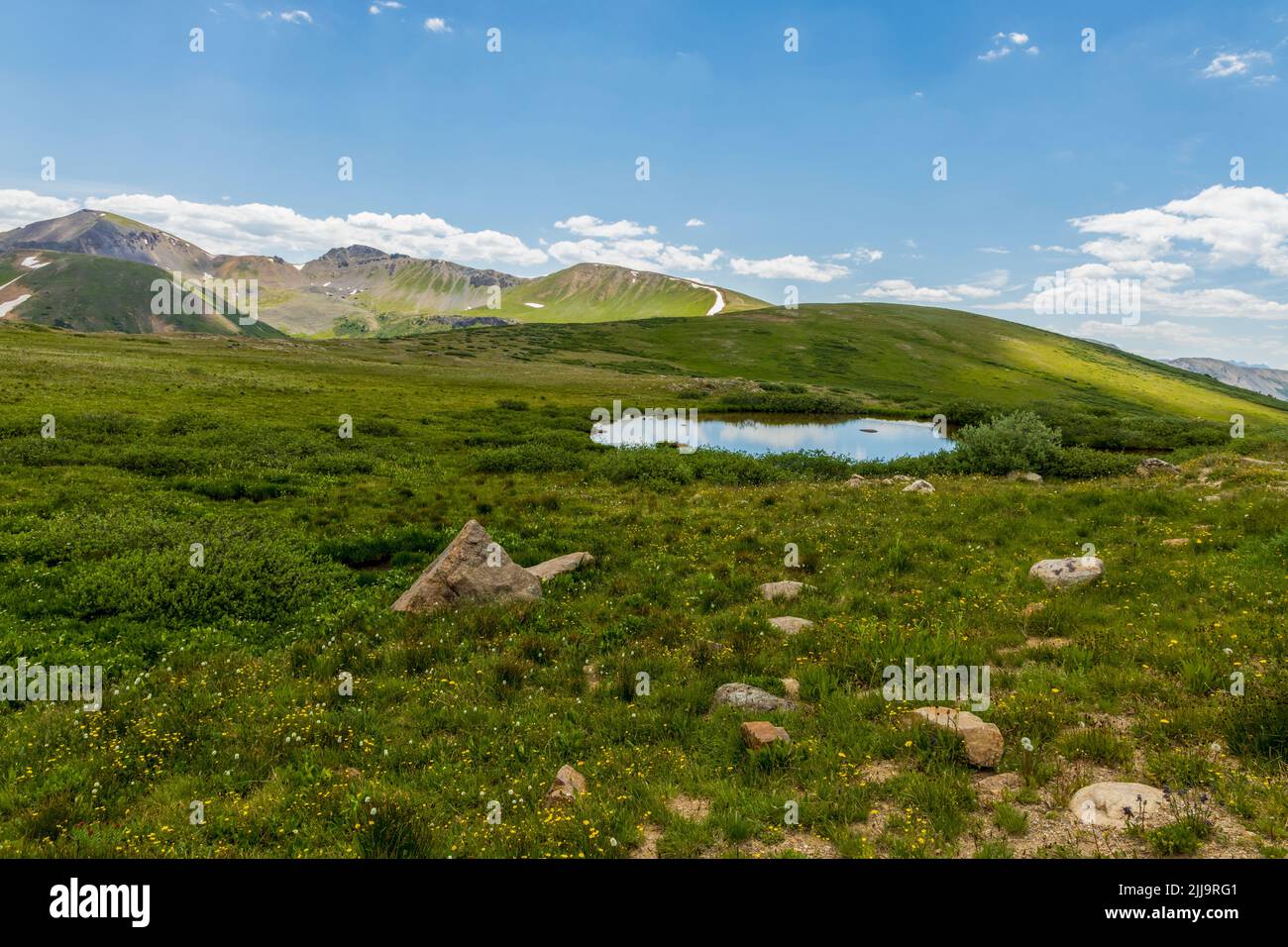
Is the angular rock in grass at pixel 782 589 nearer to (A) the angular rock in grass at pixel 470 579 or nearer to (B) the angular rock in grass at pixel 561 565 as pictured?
(B) the angular rock in grass at pixel 561 565

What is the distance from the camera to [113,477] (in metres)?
23.0

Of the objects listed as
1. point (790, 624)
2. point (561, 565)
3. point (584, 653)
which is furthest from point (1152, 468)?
point (584, 653)

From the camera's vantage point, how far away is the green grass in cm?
660

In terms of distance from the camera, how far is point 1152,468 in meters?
31.2

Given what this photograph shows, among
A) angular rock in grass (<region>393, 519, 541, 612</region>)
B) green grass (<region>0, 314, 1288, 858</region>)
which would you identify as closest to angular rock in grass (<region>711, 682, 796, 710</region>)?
green grass (<region>0, 314, 1288, 858</region>)

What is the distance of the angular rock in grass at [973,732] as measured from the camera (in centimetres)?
734

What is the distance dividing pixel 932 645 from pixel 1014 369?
172699 millimetres

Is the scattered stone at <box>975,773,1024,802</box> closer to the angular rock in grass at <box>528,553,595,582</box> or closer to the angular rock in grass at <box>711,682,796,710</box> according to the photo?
the angular rock in grass at <box>711,682,796,710</box>

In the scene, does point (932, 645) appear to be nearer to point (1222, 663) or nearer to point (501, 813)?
point (1222, 663)

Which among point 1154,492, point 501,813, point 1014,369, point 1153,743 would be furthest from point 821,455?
point 1014,369

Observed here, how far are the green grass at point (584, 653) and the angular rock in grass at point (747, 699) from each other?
324 millimetres

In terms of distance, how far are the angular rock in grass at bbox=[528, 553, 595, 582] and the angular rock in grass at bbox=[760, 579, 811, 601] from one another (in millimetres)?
4834

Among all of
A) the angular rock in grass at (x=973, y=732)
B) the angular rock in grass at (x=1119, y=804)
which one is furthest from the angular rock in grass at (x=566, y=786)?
the angular rock in grass at (x=1119, y=804)
